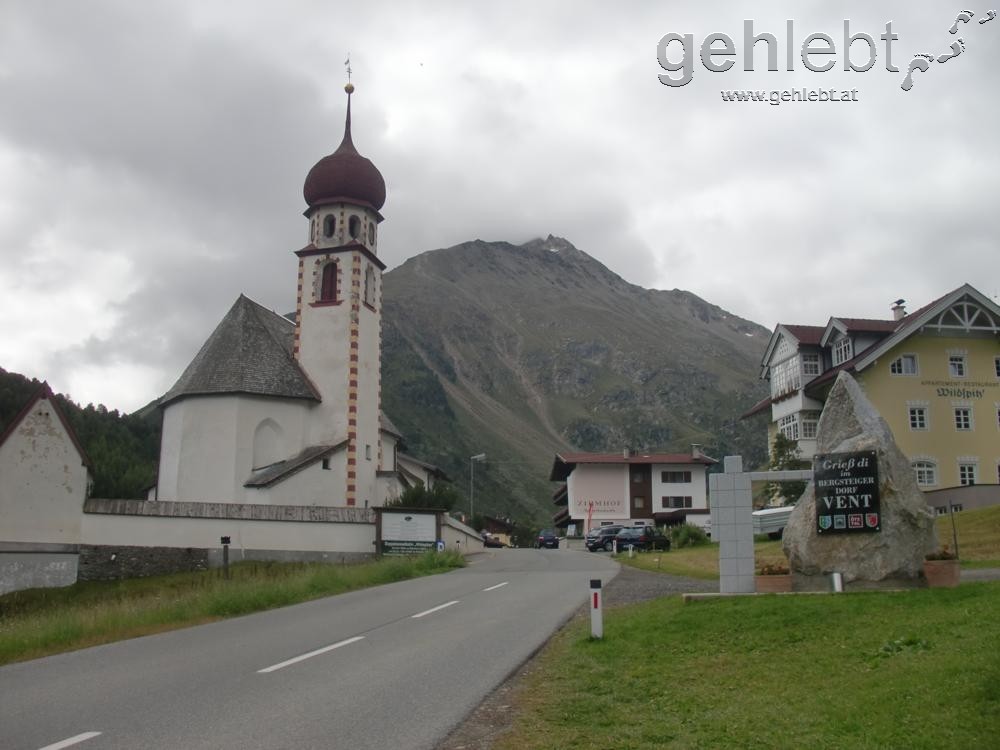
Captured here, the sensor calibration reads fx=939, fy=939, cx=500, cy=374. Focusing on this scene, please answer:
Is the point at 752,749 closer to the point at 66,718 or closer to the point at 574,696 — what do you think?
the point at 574,696

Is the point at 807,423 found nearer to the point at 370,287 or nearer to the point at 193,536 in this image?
the point at 370,287

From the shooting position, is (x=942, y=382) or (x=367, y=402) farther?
(x=942, y=382)

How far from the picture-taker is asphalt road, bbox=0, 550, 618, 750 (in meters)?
7.52

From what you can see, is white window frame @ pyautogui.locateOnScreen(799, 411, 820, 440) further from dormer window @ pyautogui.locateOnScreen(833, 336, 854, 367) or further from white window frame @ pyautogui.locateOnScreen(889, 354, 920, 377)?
white window frame @ pyautogui.locateOnScreen(889, 354, 920, 377)

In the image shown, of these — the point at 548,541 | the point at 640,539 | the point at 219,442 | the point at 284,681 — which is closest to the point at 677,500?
the point at 548,541

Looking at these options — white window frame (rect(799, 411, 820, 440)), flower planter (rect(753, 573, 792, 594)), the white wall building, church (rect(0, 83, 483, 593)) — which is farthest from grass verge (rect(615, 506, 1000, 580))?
the white wall building

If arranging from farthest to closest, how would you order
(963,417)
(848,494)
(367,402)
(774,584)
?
(963,417) < (367,402) < (774,584) < (848,494)

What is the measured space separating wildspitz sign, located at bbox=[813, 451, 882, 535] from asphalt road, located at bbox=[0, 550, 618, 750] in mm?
4624

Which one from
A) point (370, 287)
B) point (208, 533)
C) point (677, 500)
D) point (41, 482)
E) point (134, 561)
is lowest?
point (134, 561)

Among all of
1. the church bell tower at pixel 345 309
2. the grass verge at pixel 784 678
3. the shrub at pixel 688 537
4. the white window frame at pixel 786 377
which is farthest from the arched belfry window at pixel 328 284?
the grass verge at pixel 784 678

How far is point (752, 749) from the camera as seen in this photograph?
656cm

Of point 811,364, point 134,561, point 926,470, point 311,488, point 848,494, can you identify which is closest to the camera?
point 848,494

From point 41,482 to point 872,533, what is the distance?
27.3m

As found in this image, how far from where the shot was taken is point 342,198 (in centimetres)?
4447
